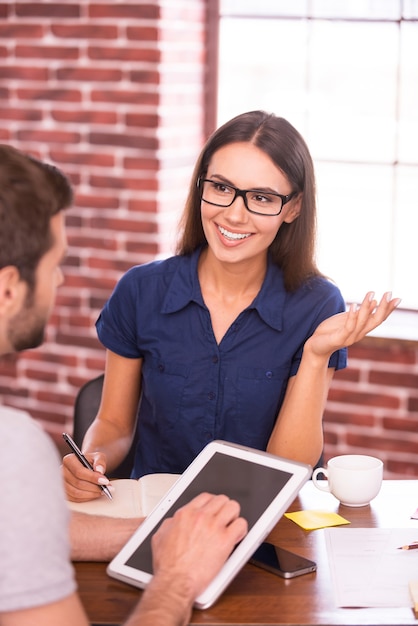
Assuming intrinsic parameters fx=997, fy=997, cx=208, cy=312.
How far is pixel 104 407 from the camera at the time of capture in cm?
232

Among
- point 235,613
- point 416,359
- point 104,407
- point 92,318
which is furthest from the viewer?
point 92,318

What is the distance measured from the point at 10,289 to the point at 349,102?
7.08 ft

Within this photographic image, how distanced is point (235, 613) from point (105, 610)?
195mm

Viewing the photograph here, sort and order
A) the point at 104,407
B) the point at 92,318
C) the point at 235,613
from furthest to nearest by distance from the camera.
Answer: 1. the point at 92,318
2. the point at 104,407
3. the point at 235,613

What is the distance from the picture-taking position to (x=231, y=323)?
230 cm

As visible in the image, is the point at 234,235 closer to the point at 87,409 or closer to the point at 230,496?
the point at 87,409

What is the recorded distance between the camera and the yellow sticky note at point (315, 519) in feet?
5.83

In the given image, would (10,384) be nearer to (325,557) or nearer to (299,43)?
(299,43)

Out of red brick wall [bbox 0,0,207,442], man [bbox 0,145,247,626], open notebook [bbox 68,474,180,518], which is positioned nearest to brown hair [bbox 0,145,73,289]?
man [bbox 0,145,247,626]

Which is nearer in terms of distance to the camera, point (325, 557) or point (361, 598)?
point (361, 598)

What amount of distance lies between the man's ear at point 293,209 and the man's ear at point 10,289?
102 centimetres

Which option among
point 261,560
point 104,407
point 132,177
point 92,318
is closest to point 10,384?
point 92,318

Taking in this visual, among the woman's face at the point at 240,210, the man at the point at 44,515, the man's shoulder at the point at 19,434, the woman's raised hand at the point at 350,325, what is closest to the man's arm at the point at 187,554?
the man at the point at 44,515

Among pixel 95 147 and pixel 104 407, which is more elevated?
pixel 95 147
